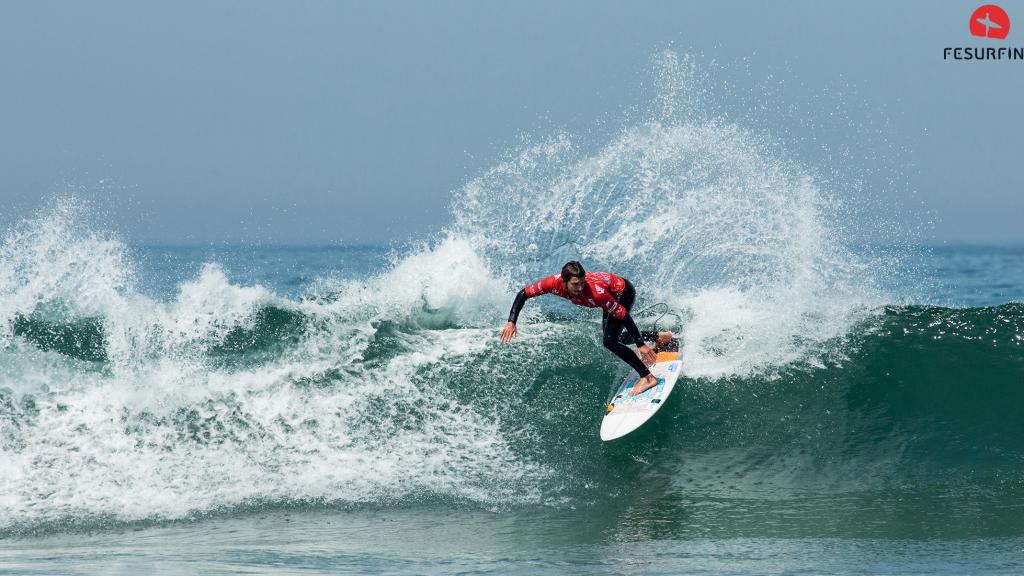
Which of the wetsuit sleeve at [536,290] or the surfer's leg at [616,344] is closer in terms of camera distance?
the wetsuit sleeve at [536,290]

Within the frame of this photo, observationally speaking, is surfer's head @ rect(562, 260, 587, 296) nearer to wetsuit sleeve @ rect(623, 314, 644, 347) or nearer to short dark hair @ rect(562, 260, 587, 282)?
short dark hair @ rect(562, 260, 587, 282)

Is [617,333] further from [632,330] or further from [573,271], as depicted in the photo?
[573,271]

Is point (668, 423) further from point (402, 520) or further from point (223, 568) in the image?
point (223, 568)

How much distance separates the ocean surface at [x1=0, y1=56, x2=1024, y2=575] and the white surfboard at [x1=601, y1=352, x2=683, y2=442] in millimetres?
240

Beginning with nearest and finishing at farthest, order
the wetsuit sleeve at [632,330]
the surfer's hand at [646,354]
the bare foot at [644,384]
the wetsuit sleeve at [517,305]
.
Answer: the wetsuit sleeve at [517,305] < the wetsuit sleeve at [632,330] < the bare foot at [644,384] < the surfer's hand at [646,354]

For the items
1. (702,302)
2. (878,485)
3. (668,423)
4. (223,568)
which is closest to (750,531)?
(878,485)

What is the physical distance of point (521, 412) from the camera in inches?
354

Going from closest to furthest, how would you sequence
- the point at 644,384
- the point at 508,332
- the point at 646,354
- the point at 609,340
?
the point at 508,332 < the point at 609,340 < the point at 644,384 < the point at 646,354

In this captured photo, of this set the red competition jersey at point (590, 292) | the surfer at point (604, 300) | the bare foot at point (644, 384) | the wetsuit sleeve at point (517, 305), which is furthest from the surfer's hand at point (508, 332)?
the bare foot at point (644, 384)

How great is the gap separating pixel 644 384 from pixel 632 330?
1.99 feet

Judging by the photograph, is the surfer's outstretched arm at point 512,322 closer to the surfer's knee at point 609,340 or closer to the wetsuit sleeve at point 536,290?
the wetsuit sleeve at point 536,290

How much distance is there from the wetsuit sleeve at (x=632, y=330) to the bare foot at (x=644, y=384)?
1.19 feet

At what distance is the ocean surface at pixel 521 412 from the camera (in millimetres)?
6371

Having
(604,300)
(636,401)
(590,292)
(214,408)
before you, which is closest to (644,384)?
(636,401)
